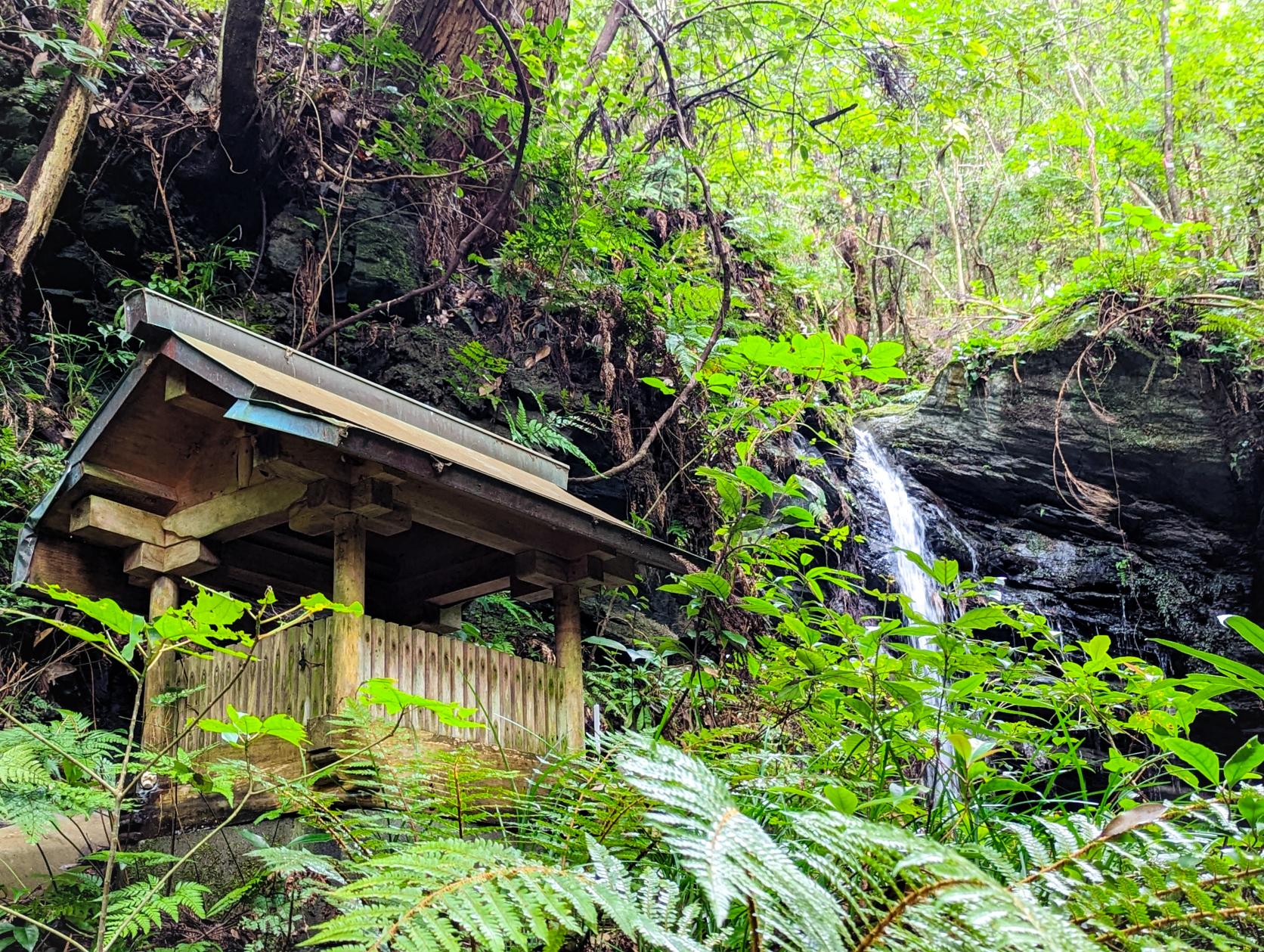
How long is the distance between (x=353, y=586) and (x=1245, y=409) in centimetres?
1195

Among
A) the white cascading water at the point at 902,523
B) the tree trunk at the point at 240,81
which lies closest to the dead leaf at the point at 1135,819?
the tree trunk at the point at 240,81

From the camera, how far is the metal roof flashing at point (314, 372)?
177 inches

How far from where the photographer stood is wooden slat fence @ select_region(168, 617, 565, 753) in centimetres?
420

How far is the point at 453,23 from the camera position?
889cm

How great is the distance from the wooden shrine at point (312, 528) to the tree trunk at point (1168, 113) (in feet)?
43.7

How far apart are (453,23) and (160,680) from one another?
6.82 meters

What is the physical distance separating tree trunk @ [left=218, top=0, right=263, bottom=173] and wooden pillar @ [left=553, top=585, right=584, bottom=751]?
524 centimetres

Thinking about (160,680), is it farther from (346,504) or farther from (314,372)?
(314,372)

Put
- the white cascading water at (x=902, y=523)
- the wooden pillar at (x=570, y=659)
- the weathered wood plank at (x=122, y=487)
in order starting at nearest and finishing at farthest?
the weathered wood plank at (x=122, y=487) < the wooden pillar at (x=570, y=659) < the white cascading water at (x=902, y=523)

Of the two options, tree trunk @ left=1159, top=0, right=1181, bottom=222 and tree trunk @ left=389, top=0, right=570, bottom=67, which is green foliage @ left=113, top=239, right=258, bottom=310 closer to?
tree trunk @ left=389, top=0, right=570, bottom=67

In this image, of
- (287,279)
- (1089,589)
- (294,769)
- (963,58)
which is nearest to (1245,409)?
(1089,589)

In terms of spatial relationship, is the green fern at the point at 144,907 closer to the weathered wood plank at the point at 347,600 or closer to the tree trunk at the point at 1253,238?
the weathered wood plank at the point at 347,600

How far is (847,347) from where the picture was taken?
3.49m

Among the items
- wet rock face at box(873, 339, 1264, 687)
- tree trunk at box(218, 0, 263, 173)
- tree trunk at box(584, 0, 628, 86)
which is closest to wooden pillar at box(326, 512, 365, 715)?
tree trunk at box(218, 0, 263, 173)
